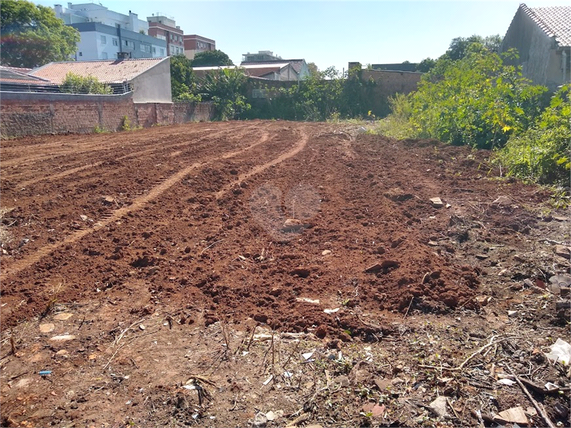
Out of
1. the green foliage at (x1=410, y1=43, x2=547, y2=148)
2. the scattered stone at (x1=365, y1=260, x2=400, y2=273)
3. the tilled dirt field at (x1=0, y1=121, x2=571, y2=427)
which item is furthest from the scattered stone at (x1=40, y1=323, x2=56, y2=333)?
the green foliage at (x1=410, y1=43, x2=547, y2=148)

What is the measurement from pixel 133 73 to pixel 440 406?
3018 centimetres

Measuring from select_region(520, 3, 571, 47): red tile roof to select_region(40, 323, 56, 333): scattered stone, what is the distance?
18.5 meters

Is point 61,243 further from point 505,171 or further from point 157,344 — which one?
point 505,171

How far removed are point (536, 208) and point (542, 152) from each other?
2.25 m

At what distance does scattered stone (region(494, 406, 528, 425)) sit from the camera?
262cm

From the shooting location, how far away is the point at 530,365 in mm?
3129

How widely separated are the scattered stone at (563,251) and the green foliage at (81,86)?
23.8 m

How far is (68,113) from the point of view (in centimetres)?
1817

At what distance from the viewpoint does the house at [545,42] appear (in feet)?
52.4

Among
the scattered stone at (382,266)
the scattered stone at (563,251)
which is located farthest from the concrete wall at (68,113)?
the scattered stone at (563,251)

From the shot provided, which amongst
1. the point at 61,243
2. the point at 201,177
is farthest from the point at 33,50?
the point at 61,243

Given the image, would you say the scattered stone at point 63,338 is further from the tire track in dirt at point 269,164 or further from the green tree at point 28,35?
the green tree at point 28,35

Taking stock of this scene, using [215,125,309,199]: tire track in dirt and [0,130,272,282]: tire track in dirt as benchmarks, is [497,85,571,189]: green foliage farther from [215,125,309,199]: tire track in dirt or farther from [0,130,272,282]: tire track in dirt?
[0,130,272,282]: tire track in dirt

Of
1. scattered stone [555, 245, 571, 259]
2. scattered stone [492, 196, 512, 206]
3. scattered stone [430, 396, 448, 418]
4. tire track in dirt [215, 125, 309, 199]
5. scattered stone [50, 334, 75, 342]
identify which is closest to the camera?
scattered stone [430, 396, 448, 418]
